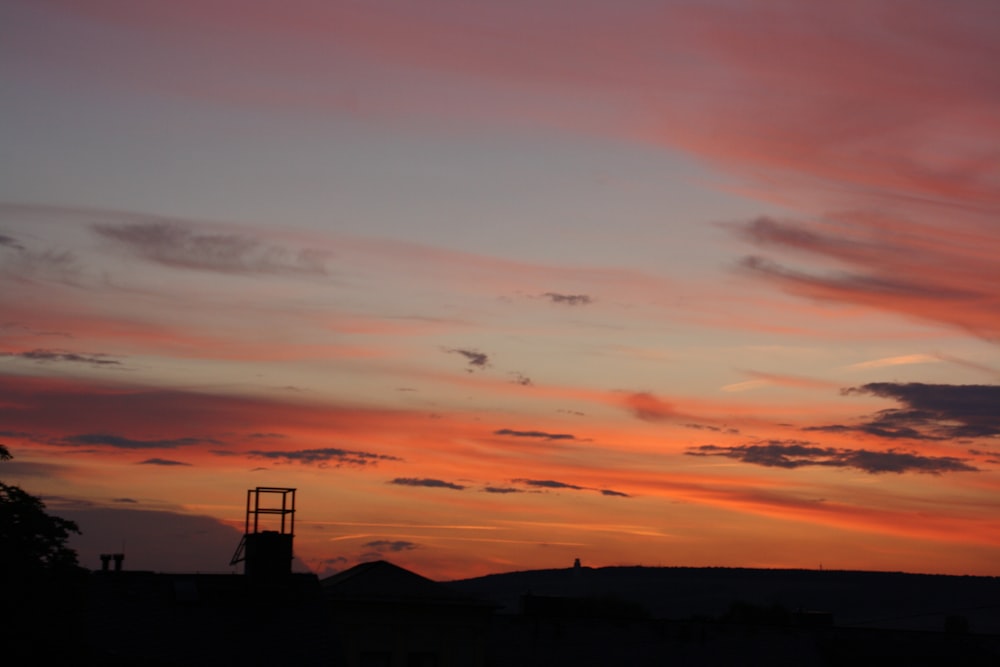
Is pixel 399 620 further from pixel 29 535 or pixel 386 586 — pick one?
pixel 29 535

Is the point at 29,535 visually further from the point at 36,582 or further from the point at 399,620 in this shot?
the point at 399,620

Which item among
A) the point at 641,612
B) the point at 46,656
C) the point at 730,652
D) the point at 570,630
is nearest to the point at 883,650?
the point at 730,652

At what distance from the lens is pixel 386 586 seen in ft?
186

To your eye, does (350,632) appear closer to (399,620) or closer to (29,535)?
(399,620)

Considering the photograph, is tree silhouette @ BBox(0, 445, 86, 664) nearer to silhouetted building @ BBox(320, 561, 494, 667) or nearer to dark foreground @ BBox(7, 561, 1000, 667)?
dark foreground @ BBox(7, 561, 1000, 667)

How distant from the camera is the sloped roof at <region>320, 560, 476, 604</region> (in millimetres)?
56281

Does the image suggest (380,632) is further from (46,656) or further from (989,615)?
(989,615)

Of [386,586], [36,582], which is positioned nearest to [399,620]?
[386,586]

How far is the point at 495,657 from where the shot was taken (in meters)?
64.6

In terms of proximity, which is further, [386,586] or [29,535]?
[386,586]

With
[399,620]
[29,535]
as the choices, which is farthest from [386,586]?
[29,535]

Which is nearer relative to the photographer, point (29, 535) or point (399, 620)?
point (29, 535)

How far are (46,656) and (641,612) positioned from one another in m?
133

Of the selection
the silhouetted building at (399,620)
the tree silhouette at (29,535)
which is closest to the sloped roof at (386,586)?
the silhouetted building at (399,620)
